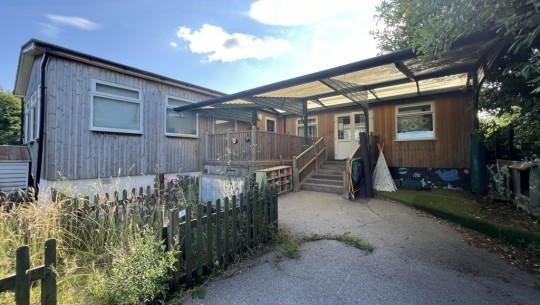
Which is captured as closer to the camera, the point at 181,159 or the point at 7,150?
the point at 7,150

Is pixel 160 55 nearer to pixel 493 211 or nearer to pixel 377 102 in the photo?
pixel 377 102

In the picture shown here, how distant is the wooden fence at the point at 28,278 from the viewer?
5.41ft

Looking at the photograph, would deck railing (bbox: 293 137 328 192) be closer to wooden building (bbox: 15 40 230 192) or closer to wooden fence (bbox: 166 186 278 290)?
wooden fence (bbox: 166 186 278 290)

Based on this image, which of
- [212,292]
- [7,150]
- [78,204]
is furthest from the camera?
[7,150]

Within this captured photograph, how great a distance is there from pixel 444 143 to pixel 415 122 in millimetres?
1333

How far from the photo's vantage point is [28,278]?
5.63 feet

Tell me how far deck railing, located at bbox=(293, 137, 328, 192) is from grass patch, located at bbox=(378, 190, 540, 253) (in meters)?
3.09

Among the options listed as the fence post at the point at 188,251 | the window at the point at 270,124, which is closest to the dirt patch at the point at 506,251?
the fence post at the point at 188,251

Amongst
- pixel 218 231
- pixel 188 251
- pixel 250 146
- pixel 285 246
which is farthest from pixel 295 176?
pixel 188 251

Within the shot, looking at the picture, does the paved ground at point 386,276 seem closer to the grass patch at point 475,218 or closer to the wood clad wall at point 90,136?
the grass patch at point 475,218

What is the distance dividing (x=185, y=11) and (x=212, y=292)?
8.83m

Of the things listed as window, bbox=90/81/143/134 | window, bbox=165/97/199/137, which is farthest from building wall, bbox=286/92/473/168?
window, bbox=90/81/143/134

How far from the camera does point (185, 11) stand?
25.9 feet

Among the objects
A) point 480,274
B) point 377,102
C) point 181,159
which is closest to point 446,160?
point 377,102
